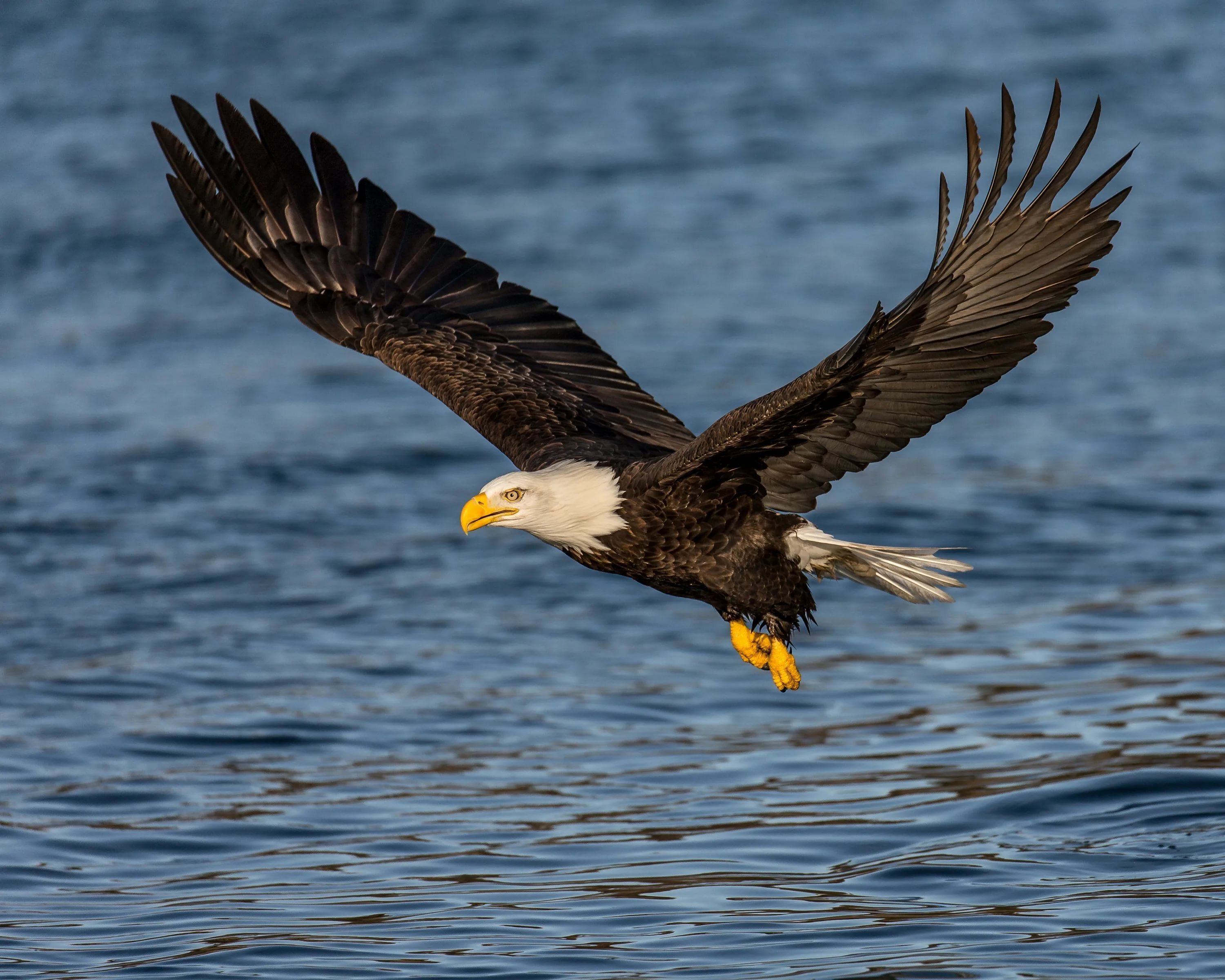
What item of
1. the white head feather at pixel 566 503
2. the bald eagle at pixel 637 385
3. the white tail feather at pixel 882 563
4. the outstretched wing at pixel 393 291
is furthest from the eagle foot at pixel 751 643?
the outstretched wing at pixel 393 291

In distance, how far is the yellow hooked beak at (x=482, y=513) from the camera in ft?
19.9

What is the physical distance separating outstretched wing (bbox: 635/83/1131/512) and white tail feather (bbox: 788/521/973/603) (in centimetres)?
55

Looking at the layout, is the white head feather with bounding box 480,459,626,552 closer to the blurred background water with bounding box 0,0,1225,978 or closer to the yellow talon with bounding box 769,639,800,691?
the yellow talon with bounding box 769,639,800,691

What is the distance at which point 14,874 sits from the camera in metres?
7.30

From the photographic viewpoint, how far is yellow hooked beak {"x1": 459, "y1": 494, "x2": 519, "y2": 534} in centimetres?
608

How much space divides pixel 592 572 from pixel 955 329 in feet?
21.0

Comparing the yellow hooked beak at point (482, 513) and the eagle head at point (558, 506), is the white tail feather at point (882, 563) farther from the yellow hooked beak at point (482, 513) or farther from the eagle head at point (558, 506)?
the yellow hooked beak at point (482, 513)

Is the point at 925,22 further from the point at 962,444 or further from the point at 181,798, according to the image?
the point at 181,798

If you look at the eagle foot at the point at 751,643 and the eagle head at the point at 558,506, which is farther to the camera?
the eagle foot at the point at 751,643

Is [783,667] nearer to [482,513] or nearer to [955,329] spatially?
[482,513]

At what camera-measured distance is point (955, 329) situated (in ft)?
17.7

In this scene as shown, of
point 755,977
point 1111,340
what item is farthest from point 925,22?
point 755,977

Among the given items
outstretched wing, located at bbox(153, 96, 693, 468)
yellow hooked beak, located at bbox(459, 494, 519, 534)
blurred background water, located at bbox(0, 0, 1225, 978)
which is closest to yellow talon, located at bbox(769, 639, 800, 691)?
blurred background water, located at bbox(0, 0, 1225, 978)

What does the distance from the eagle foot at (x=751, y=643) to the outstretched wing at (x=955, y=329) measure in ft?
2.99
